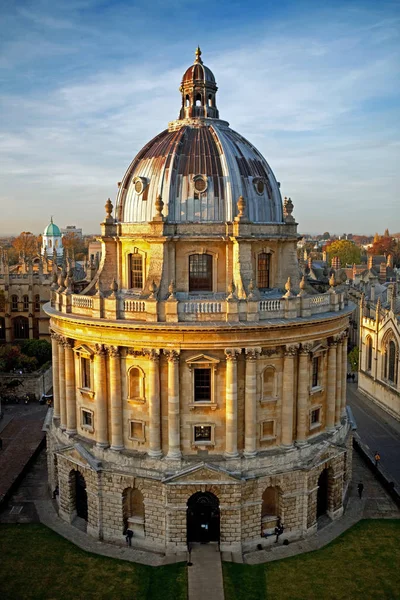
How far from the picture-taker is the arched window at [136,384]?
3522 centimetres

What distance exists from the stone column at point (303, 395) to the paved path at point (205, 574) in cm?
884

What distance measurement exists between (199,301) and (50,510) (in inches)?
769

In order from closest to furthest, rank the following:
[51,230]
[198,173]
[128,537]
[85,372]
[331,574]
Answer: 1. [331,574]
2. [128,537]
3. [198,173]
4. [85,372]
5. [51,230]

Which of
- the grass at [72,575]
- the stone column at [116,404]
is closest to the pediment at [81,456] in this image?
the stone column at [116,404]

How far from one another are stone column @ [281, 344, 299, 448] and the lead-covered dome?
966 centimetres

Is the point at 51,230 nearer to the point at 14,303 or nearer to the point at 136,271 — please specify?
the point at 14,303

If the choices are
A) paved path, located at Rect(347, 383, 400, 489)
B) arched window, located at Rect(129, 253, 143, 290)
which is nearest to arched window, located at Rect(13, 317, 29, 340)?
paved path, located at Rect(347, 383, 400, 489)

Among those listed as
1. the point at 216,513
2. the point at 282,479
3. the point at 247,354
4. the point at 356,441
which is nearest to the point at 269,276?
the point at 247,354


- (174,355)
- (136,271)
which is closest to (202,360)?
(174,355)

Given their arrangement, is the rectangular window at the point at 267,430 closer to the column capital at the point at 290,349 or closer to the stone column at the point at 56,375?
the column capital at the point at 290,349

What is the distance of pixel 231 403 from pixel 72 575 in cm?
1358

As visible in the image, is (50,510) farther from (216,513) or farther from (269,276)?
(269,276)

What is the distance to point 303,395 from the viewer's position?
36.3 meters

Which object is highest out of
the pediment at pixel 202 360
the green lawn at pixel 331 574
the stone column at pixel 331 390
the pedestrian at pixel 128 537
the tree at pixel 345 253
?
the tree at pixel 345 253
